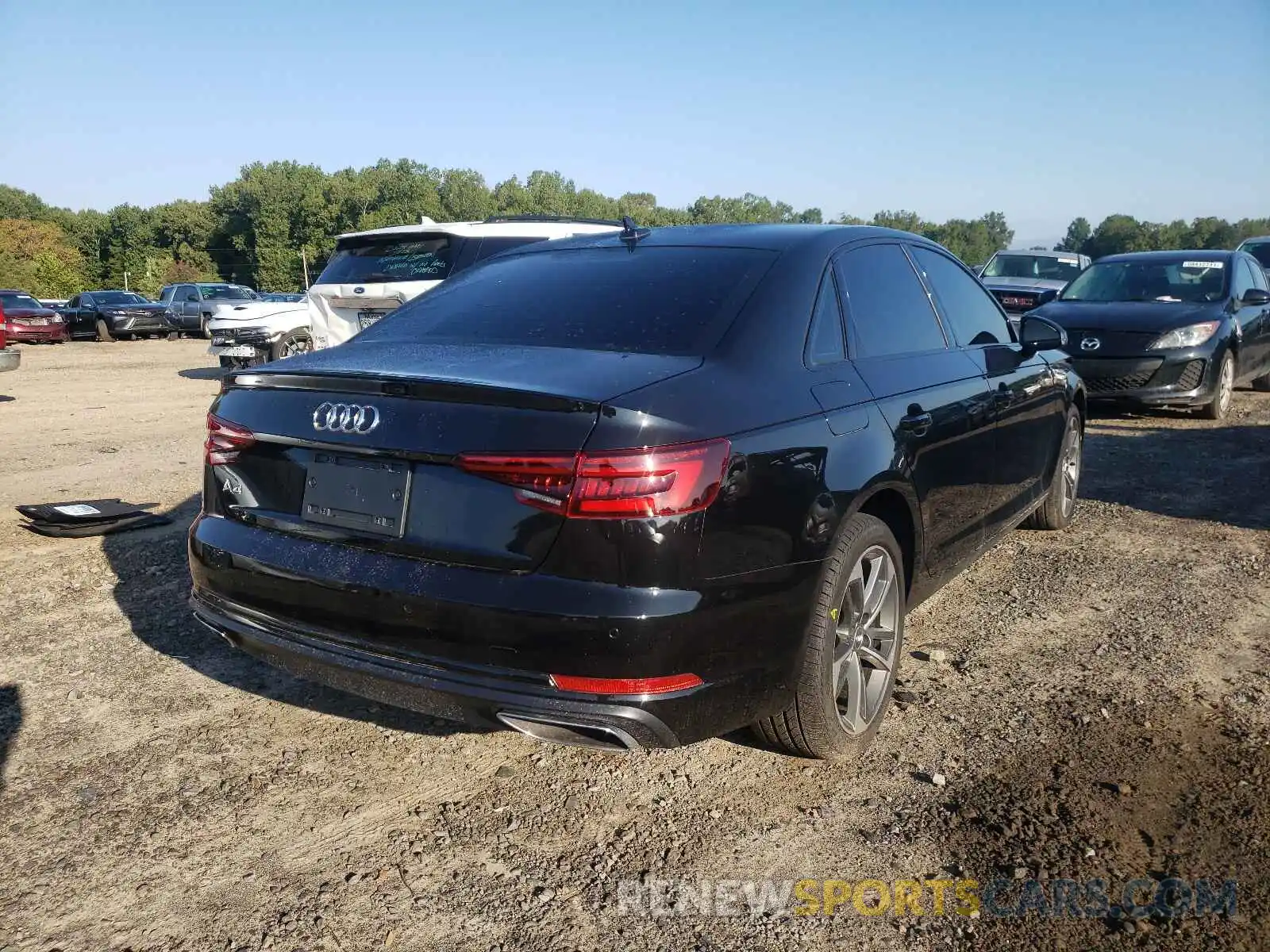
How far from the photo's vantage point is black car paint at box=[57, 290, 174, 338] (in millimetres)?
28562

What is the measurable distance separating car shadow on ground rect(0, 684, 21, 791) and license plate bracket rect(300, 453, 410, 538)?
1392 mm

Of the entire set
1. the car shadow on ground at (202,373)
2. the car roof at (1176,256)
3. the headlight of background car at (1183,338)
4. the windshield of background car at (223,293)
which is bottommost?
the car shadow on ground at (202,373)

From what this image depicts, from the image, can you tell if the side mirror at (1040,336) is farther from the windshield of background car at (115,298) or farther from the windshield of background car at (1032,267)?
the windshield of background car at (115,298)

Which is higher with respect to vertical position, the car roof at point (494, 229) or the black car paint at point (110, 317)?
the car roof at point (494, 229)

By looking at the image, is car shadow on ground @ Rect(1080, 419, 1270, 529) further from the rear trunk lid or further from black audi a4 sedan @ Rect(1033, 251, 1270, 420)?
the rear trunk lid

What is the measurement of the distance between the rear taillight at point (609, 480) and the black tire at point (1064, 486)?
3.69m

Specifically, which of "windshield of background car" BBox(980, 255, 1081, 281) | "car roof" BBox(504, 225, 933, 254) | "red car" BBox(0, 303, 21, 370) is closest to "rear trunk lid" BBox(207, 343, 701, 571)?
"car roof" BBox(504, 225, 933, 254)

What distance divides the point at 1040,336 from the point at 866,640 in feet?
8.10

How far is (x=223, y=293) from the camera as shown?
31.0 metres

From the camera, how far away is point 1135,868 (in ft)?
8.53

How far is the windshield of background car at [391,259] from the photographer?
892 centimetres

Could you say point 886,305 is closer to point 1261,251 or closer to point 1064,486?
point 1064,486

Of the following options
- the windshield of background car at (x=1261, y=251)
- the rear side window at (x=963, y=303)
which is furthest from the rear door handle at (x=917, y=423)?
the windshield of background car at (x=1261, y=251)

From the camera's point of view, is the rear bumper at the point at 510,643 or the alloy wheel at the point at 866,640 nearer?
the rear bumper at the point at 510,643
